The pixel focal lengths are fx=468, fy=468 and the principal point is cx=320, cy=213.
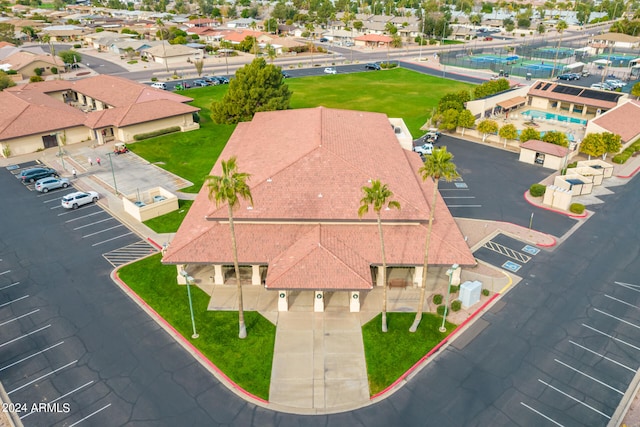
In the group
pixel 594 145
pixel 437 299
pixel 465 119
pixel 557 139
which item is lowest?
pixel 437 299

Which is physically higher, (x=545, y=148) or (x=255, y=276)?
(x=545, y=148)

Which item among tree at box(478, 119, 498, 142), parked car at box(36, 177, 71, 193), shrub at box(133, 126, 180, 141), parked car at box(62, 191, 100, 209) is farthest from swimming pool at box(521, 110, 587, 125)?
parked car at box(36, 177, 71, 193)

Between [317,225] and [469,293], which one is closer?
[469,293]

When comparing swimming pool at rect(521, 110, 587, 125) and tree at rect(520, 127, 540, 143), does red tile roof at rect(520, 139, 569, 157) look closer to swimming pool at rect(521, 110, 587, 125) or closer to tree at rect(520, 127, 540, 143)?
tree at rect(520, 127, 540, 143)

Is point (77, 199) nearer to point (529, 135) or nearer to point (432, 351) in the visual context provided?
point (432, 351)

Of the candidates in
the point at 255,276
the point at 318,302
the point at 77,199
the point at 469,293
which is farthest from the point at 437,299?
the point at 77,199

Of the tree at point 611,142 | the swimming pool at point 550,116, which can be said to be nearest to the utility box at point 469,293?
the tree at point 611,142

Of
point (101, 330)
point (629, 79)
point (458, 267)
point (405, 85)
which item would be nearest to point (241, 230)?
point (101, 330)

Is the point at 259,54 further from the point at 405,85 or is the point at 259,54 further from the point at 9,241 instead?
the point at 9,241
